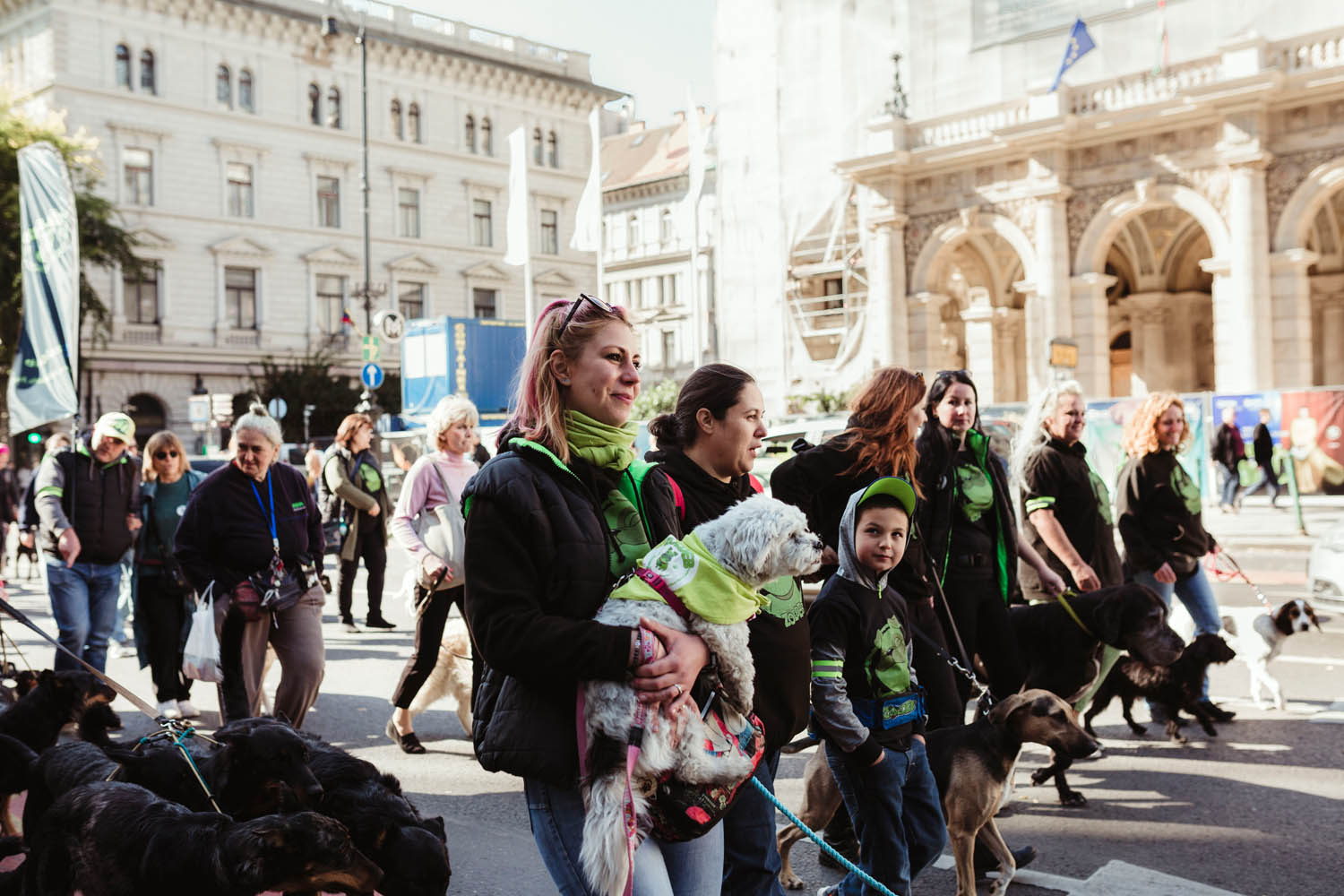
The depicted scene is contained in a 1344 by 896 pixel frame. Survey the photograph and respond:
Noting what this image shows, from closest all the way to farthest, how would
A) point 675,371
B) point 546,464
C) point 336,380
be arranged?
point 546,464, point 336,380, point 675,371

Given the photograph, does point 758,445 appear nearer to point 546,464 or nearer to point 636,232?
point 546,464

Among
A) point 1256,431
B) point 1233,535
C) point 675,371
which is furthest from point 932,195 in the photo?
point 675,371

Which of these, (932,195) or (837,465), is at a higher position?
(932,195)

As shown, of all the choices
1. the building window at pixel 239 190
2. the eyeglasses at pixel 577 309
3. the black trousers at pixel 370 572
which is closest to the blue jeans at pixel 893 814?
the eyeglasses at pixel 577 309

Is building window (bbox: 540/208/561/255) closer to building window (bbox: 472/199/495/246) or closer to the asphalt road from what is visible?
building window (bbox: 472/199/495/246)

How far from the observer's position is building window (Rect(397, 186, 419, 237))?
5253 cm

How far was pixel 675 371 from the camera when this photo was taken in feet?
231

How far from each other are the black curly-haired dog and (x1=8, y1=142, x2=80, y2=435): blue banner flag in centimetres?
699

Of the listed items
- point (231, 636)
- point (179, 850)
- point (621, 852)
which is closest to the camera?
point (621, 852)

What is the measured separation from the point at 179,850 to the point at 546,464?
A: 1939mm

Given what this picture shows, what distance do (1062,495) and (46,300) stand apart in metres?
7.31

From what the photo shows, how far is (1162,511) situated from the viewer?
7473 millimetres

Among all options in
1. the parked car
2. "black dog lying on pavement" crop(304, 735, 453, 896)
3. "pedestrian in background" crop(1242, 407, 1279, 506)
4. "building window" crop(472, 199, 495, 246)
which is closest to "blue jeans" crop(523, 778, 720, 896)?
"black dog lying on pavement" crop(304, 735, 453, 896)

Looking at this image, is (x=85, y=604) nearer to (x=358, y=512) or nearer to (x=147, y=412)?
(x=358, y=512)
